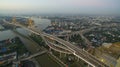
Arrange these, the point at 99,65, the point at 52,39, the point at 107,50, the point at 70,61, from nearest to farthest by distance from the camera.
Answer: the point at 99,65 → the point at 70,61 → the point at 107,50 → the point at 52,39

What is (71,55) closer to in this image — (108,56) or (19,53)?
(108,56)

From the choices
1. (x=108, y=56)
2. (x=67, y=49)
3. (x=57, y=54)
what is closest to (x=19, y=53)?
(x=57, y=54)

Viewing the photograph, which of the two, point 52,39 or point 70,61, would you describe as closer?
point 70,61

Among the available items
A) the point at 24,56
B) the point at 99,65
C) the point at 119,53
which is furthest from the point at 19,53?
the point at 119,53

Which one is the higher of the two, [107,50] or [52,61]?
[107,50]

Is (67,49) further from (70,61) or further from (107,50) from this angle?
(107,50)

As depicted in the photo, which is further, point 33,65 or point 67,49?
point 67,49

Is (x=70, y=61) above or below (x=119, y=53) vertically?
below

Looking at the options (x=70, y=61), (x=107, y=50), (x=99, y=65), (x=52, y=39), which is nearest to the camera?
(x=99, y=65)

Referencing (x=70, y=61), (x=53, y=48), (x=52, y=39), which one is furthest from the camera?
(x=52, y=39)
